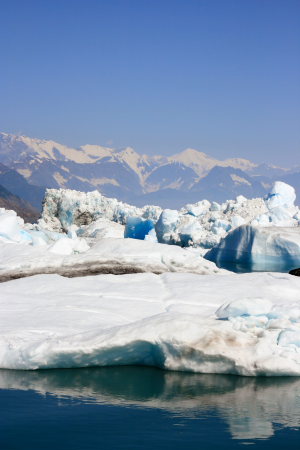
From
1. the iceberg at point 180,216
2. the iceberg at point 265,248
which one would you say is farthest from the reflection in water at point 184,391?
the iceberg at point 180,216

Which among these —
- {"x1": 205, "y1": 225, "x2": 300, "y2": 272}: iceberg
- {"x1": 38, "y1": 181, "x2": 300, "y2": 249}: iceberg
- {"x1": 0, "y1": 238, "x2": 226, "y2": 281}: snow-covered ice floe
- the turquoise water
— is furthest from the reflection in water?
{"x1": 38, "y1": 181, "x2": 300, "y2": 249}: iceberg

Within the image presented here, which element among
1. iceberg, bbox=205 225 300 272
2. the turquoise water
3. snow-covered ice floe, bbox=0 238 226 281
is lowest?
A: the turquoise water

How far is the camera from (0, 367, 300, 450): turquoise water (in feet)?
13.9

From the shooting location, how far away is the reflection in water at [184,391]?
187 inches

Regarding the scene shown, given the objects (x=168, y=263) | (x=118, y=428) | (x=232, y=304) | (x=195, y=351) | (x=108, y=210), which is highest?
(x=108, y=210)

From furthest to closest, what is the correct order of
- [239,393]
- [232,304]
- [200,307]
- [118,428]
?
1. [200,307]
2. [232,304]
3. [239,393]
4. [118,428]

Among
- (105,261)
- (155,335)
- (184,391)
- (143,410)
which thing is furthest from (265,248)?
(143,410)

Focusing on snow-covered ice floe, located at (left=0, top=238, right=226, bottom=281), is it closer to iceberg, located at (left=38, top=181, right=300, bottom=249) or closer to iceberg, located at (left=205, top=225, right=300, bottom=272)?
iceberg, located at (left=205, top=225, right=300, bottom=272)

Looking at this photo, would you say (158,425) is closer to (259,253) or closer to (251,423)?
(251,423)

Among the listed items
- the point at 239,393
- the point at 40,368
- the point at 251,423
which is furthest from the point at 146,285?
the point at 251,423

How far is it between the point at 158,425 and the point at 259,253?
20864 mm

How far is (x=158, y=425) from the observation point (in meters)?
4.52

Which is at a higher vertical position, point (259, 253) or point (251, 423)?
point (259, 253)

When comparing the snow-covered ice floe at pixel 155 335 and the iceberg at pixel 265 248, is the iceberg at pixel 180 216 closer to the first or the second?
the iceberg at pixel 265 248
